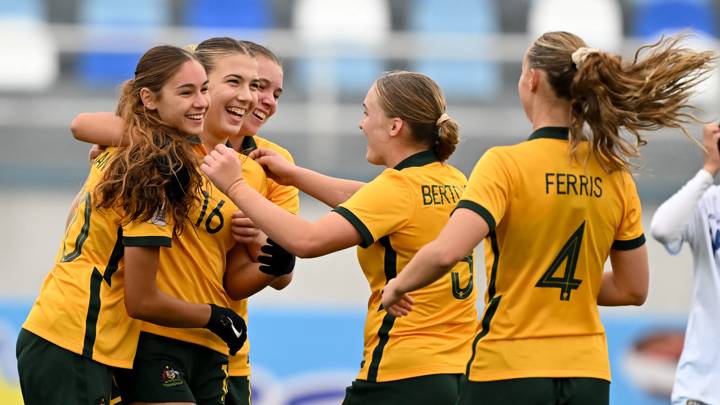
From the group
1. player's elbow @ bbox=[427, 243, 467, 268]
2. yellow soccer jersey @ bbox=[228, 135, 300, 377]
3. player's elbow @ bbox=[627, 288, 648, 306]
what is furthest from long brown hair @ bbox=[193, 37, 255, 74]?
player's elbow @ bbox=[627, 288, 648, 306]

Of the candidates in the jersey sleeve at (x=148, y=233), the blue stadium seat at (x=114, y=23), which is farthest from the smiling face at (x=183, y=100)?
the blue stadium seat at (x=114, y=23)

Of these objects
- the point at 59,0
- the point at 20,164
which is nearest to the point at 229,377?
the point at 20,164

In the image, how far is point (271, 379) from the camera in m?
9.35

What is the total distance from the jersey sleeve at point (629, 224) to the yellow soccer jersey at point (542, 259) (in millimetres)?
111

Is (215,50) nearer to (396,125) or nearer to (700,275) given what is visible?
(396,125)

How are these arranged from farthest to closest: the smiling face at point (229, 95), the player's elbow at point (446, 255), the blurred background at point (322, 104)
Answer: the blurred background at point (322, 104) < the smiling face at point (229, 95) < the player's elbow at point (446, 255)

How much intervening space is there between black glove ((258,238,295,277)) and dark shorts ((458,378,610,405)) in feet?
3.32

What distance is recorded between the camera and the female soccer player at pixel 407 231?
15.0 ft

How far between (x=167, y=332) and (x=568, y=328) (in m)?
1.60

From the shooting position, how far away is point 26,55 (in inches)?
500

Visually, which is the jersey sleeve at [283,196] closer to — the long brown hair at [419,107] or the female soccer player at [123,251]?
the female soccer player at [123,251]

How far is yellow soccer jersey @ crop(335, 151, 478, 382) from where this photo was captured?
4637mm

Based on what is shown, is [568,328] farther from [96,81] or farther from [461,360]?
[96,81]

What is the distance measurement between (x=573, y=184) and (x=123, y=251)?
1.66 meters
